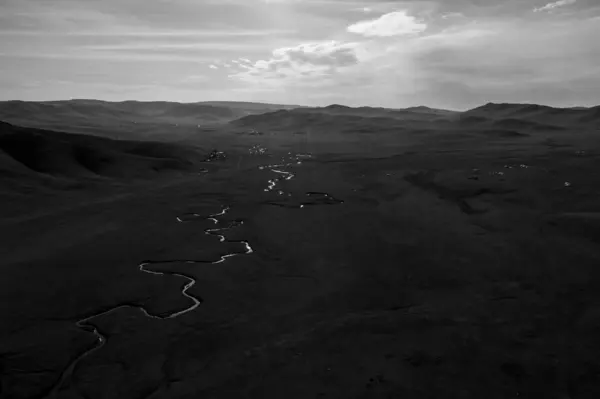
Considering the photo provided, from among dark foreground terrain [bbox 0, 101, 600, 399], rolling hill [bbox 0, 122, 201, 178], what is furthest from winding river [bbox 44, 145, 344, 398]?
rolling hill [bbox 0, 122, 201, 178]

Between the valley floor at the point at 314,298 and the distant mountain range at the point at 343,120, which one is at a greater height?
the distant mountain range at the point at 343,120

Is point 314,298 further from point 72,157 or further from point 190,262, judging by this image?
point 72,157

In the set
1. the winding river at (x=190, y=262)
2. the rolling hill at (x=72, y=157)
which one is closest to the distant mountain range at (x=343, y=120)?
the rolling hill at (x=72, y=157)

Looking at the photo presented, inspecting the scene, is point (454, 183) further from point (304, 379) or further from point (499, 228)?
point (304, 379)

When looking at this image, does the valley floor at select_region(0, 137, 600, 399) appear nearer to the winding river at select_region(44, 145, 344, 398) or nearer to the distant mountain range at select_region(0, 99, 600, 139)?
the winding river at select_region(44, 145, 344, 398)

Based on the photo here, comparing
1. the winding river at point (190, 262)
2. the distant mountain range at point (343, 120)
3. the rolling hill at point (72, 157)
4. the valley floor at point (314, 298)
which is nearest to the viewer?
the valley floor at point (314, 298)

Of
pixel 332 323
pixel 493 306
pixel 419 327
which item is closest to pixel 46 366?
pixel 332 323

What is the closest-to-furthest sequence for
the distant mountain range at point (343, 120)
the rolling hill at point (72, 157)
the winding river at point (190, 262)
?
the winding river at point (190, 262), the rolling hill at point (72, 157), the distant mountain range at point (343, 120)

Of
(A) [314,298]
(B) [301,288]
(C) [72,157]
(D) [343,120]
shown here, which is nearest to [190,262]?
(B) [301,288]

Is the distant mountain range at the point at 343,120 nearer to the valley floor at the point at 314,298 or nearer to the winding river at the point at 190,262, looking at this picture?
the winding river at the point at 190,262
